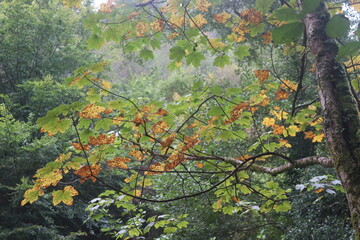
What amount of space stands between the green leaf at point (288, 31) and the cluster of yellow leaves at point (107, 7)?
757 millimetres

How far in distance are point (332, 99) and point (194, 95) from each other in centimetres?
53

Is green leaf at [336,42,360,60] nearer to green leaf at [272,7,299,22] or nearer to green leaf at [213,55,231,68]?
green leaf at [272,7,299,22]

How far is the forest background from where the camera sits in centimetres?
102

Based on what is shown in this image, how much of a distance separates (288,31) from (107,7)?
2.58 ft

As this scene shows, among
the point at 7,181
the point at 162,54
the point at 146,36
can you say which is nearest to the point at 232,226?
the point at 146,36

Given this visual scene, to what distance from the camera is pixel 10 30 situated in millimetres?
5516

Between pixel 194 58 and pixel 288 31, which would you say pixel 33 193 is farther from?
pixel 288 31

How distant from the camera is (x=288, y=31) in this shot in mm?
574

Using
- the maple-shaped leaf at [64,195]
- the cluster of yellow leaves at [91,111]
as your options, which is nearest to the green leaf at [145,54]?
the cluster of yellow leaves at [91,111]

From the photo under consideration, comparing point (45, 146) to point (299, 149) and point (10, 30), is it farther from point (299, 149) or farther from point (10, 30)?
point (299, 149)

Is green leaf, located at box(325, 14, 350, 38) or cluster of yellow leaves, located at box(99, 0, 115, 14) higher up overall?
cluster of yellow leaves, located at box(99, 0, 115, 14)

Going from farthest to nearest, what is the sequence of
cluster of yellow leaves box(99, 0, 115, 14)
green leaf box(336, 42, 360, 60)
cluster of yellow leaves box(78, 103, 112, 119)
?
cluster of yellow leaves box(99, 0, 115, 14), cluster of yellow leaves box(78, 103, 112, 119), green leaf box(336, 42, 360, 60)

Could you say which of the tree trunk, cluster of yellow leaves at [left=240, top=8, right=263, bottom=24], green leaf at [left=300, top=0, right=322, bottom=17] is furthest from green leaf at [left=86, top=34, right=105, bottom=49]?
green leaf at [left=300, top=0, right=322, bottom=17]

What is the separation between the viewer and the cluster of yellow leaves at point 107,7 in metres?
1.13
